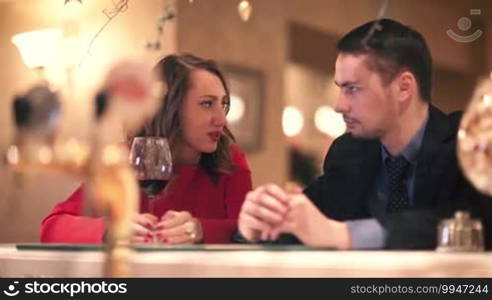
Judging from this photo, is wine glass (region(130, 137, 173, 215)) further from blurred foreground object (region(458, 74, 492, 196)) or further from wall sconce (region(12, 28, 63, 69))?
blurred foreground object (region(458, 74, 492, 196))

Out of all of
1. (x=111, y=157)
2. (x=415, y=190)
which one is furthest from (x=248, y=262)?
(x=415, y=190)

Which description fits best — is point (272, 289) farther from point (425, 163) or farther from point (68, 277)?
point (425, 163)

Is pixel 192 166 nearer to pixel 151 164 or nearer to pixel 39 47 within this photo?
pixel 151 164

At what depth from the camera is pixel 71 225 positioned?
103 centimetres

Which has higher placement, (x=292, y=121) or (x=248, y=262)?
(x=292, y=121)

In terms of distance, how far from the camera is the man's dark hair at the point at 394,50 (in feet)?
3.03

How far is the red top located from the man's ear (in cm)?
21

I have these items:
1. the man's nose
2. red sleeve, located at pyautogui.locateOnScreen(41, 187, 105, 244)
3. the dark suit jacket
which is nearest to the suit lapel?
the dark suit jacket

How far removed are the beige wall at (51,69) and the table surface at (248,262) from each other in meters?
0.16

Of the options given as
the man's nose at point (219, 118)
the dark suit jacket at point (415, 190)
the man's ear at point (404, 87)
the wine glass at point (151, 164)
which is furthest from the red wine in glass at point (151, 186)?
the man's ear at point (404, 87)

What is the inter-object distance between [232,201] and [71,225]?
208 mm

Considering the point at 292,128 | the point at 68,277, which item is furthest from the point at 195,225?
the point at 68,277

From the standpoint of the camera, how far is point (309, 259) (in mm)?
711

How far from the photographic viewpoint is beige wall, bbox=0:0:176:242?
1047 mm
